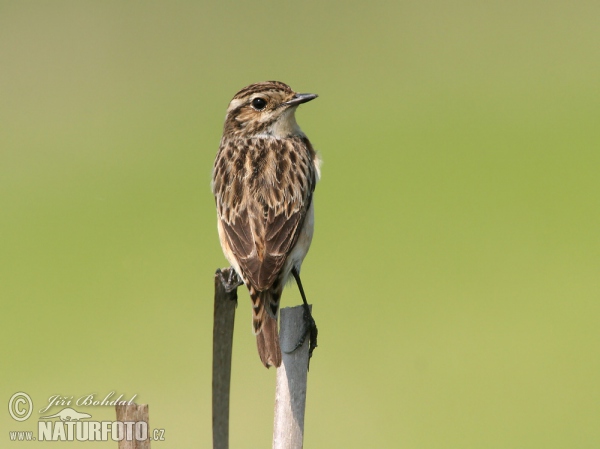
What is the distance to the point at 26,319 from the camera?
1455 cm

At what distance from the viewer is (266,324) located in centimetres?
575

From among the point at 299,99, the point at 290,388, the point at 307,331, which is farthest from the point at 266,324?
the point at 299,99

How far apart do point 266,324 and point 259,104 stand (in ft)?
7.22

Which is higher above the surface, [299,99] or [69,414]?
[299,99]

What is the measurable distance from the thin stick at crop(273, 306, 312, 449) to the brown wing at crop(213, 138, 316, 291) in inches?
25.7

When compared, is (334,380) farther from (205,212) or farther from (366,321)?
(205,212)

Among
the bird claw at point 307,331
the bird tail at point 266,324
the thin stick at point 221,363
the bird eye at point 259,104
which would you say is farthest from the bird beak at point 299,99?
the thin stick at point 221,363

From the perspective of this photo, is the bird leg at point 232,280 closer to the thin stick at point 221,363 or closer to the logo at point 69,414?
the thin stick at point 221,363

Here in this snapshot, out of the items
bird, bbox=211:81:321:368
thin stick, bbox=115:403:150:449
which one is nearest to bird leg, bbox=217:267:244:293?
bird, bbox=211:81:321:368

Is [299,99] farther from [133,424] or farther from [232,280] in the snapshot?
[133,424]

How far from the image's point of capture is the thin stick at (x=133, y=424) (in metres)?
4.16

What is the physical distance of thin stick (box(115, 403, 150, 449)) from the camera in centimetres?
416

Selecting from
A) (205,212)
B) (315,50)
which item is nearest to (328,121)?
(315,50)

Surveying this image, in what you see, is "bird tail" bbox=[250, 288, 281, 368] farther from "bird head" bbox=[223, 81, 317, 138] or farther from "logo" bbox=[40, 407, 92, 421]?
"bird head" bbox=[223, 81, 317, 138]
